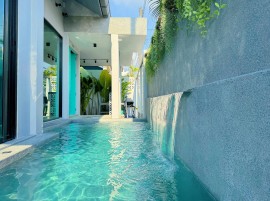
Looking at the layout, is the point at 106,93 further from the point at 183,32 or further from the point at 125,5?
the point at 183,32

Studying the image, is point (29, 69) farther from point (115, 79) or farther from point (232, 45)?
point (115, 79)

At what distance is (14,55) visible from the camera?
4586mm

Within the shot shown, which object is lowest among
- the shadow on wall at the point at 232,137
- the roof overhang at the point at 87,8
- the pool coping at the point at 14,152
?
the pool coping at the point at 14,152

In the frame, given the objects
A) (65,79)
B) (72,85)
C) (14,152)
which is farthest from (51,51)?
(14,152)

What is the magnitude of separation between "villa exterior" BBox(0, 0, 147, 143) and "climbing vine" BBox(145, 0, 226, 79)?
9.32 ft

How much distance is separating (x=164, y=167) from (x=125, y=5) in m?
11.7

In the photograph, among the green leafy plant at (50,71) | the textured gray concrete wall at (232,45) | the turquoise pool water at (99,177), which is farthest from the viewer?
the green leafy plant at (50,71)

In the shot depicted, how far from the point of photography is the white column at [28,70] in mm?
4773

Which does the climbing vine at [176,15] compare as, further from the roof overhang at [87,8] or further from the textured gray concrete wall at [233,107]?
the roof overhang at [87,8]

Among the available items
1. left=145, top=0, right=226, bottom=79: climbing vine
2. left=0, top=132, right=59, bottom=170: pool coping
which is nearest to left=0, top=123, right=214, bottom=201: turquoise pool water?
left=0, top=132, right=59, bottom=170: pool coping

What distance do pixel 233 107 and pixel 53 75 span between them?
8.75 meters

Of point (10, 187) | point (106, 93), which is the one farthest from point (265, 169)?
point (106, 93)

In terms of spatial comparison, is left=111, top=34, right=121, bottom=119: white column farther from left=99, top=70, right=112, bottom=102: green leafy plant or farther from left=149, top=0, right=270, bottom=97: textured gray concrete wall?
left=149, top=0, right=270, bottom=97: textured gray concrete wall

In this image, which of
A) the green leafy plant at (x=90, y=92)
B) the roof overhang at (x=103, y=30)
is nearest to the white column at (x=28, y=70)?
the roof overhang at (x=103, y=30)
